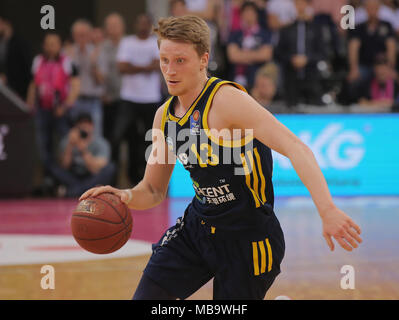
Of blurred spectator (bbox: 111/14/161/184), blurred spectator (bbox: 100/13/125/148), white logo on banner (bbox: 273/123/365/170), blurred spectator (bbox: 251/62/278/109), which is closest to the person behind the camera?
white logo on banner (bbox: 273/123/365/170)

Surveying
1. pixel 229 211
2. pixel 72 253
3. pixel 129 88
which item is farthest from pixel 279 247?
pixel 129 88

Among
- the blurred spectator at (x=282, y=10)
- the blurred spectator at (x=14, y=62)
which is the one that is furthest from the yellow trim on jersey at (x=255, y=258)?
the blurred spectator at (x=14, y=62)

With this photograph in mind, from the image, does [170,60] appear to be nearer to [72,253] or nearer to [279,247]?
[279,247]

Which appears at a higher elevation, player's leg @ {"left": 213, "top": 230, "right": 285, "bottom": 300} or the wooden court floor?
player's leg @ {"left": 213, "top": 230, "right": 285, "bottom": 300}

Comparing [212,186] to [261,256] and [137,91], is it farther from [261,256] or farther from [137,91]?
[137,91]

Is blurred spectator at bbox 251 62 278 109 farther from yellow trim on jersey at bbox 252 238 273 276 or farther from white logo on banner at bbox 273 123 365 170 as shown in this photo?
yellow trim on jersey at bbox 252 238 273 276

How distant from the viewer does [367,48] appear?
38.9 feet

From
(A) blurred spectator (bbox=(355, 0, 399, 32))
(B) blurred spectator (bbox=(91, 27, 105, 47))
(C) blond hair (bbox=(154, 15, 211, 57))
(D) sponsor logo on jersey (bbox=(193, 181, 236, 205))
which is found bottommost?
(D) sponsor logo on jersey (bbox=(193, 181, 236, 205))

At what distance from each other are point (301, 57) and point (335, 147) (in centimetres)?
161

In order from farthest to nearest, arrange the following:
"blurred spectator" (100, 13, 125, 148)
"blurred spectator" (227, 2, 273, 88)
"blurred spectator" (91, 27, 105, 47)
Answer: "blurred spectator" (91, 27, 105, 47) < "blurred spectator" (100, 13, 125, 148) < "blurred spectator" (227, 2, 273, 88)

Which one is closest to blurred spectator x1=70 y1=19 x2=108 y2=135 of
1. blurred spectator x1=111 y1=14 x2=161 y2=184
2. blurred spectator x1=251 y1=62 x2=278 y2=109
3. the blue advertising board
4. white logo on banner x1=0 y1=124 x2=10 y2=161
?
blurred spectator x1=111 y1=14 x2=161 y2=184

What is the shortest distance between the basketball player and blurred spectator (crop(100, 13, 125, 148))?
25.5ft

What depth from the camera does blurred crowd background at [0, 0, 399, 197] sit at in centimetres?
1086

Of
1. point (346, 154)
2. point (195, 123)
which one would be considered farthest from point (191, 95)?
point (346, 154)
